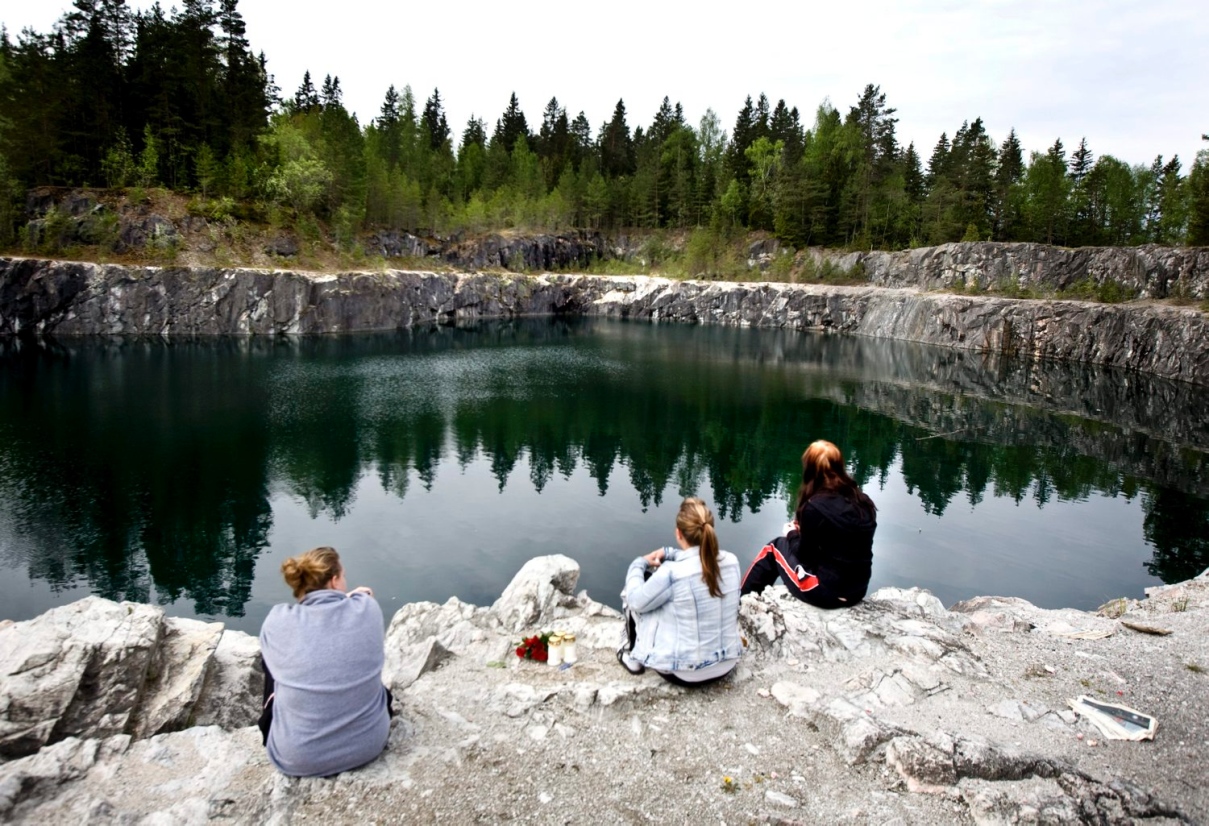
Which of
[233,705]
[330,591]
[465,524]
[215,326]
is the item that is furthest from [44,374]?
[330,591]

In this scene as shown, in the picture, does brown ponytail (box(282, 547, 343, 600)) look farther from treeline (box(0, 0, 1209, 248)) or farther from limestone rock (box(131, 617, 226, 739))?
treeline (box(0, 0, 1209, 248))

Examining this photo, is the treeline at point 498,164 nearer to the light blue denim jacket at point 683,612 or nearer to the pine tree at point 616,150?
the pine tree at point 616,150

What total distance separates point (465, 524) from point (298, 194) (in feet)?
195

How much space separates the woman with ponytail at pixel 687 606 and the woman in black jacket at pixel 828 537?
1.83 meters

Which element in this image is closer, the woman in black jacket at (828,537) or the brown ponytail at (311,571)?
the brown ponytail at (311,571)

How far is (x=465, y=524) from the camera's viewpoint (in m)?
19.0

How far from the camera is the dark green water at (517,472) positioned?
635 inches

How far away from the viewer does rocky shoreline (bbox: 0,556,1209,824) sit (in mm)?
5102

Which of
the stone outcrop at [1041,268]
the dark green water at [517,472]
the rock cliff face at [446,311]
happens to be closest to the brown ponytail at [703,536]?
the dark green water at [517,472]

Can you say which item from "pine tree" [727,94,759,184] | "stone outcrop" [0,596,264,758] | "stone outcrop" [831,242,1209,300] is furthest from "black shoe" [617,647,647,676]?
"pine tree" [727,94,759,184]

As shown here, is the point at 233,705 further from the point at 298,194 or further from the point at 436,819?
the point at 298,194

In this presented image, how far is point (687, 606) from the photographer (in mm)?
6070

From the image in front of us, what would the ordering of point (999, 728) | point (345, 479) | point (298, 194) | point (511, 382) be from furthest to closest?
point (298, 194) → point (511, 382) → point (345, 479) → point (999, 728)

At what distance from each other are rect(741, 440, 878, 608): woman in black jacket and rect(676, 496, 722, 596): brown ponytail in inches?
79.1
